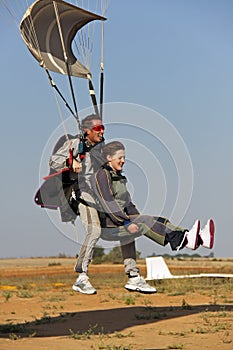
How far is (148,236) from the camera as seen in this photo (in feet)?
37.7

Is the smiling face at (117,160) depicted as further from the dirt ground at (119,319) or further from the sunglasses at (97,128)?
the dirt ground at (119,319)

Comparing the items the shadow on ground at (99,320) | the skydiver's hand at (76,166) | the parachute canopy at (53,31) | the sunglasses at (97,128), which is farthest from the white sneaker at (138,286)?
the shadow on ground at (99,320)

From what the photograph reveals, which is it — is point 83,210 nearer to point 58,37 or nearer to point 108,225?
point 108,225

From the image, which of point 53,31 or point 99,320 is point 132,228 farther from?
point 99,320

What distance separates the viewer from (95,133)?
11102 mm

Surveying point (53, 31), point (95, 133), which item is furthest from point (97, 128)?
point (53, 31)

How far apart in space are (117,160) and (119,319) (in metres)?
12.5

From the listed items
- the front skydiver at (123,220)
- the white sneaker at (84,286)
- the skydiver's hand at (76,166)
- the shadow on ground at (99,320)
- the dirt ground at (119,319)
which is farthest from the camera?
the shadow on ground at (99,320)

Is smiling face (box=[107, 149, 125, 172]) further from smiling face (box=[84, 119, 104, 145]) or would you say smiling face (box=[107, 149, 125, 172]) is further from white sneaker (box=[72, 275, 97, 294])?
white sneaker (box=[72, 275, 97, 294])

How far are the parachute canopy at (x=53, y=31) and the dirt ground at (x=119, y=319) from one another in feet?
23.2

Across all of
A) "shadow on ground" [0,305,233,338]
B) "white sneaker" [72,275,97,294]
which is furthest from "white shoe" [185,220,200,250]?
"shadow on ground" [0,305,233,338]

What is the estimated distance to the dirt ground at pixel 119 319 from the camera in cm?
1822

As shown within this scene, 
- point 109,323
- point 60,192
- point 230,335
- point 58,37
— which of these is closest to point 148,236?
point 60,192

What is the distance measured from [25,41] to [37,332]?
995 centimetres
